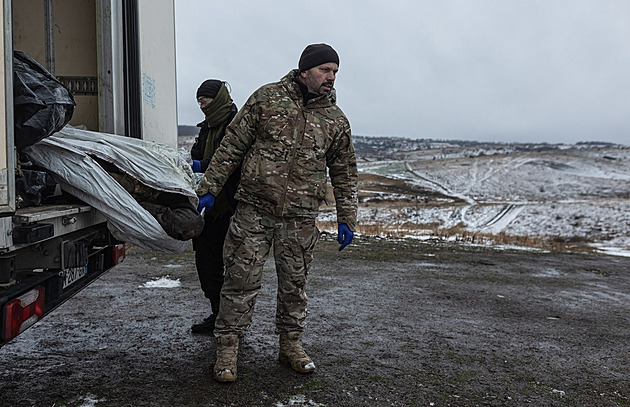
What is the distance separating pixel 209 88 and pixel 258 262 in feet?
4.23

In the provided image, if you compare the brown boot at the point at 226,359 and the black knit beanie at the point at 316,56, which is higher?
the black knit beanie at the point at 316,56

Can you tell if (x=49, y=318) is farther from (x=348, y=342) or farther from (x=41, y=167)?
(x=348, y=342)

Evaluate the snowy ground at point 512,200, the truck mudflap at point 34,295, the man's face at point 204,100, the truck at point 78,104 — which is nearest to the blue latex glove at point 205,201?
the truck at point 78,104

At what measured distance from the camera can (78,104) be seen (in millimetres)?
3850

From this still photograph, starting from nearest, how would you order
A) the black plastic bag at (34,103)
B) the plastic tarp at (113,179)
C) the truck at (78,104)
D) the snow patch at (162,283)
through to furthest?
the truck at (78,104) → the black plastic bag at (34,103) → the plastic tarp at (113,179) → the snow patch at (162,283)

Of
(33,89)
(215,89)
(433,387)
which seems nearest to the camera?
(33,89)

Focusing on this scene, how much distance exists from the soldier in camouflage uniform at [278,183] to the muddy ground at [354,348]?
332 mm

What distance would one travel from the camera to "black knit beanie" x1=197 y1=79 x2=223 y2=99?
12.5 ft

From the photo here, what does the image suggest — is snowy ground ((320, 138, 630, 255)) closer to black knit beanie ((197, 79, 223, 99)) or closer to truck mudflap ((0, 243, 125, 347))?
black knit beanie ((197, 79, 223, 99))

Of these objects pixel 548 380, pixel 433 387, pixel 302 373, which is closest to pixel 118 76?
pixel 302 373

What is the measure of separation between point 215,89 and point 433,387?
91.7 inches

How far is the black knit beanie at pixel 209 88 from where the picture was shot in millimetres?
3807

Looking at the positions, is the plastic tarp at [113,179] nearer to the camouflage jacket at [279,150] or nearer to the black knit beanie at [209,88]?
the camouflage jacket at [279,150]

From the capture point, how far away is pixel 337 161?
3533 mm
